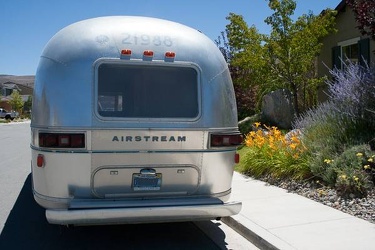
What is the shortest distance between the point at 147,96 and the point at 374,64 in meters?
5.67

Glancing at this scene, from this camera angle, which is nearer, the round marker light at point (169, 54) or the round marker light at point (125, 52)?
the round marker light at point (125, 52)

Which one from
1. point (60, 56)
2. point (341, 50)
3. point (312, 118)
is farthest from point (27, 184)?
point (341, 50)

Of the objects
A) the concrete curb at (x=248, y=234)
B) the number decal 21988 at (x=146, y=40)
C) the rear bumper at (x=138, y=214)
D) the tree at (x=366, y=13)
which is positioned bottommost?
the concrete curb at (x=248, y=234)

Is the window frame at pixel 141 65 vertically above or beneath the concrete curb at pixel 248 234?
above

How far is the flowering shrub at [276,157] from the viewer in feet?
26.4

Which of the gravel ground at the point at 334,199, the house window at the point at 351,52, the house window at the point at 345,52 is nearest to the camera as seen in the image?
the gravel ground at the point at 334,199

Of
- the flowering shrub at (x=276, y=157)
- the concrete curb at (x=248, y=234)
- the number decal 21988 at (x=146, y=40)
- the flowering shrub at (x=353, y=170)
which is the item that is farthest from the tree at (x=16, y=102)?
the number decal 21988 at (x=146, y=40)

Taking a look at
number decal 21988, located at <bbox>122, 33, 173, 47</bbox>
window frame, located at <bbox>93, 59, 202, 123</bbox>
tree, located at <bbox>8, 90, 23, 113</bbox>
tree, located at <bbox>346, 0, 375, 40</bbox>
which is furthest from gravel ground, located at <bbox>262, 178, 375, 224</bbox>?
tree, located at <bbox>8, 90, 23, 113</bbox>

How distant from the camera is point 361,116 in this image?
802 cm

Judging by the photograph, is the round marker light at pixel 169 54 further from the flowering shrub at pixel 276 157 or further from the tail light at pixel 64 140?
the flowering shrub at pixel 276 157

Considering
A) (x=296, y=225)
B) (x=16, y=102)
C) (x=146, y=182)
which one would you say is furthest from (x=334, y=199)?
(x=16, y=102)

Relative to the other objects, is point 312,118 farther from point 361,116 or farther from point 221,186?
point 221,186

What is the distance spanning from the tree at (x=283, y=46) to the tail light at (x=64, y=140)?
10358mm

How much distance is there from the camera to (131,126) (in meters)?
4.68
